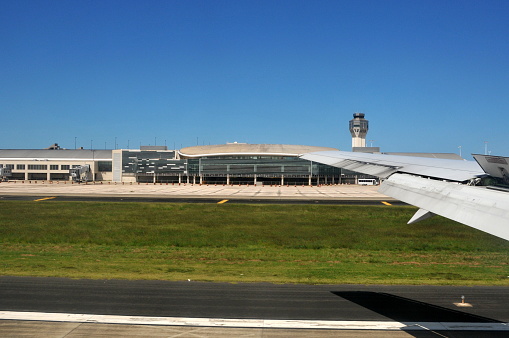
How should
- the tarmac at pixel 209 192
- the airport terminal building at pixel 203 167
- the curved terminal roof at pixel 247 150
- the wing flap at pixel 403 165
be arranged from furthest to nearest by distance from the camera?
the curved terminal roof at pixel 247 150 → the airport terminal building at pixel 203 167 → the tarmac at pixel 209 192 → the wing flap at pixel 403 165

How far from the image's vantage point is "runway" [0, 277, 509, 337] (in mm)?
16203

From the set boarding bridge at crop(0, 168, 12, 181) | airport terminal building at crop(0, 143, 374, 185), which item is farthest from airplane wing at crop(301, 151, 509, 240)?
boarding bridge at crop(0, 168, 12, 181)

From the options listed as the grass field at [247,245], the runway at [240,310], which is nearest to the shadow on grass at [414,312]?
the runway at [240,310]

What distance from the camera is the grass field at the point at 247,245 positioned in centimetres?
2558

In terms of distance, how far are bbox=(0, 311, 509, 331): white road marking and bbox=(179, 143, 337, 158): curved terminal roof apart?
385 ft

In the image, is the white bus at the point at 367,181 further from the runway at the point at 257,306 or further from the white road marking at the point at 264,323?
the white road marking at the point at 264,323

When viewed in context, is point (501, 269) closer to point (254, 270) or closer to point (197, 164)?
point (254, 270)

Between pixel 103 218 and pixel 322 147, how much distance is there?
4339 inches

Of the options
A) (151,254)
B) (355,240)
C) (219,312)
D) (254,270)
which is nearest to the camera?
(219,312)

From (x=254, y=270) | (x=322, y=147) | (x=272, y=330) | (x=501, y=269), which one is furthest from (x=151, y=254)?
(x=322, y=147)

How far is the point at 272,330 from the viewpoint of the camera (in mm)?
15688

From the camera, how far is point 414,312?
1775 cm

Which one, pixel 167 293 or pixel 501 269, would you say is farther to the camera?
pixel 501 269

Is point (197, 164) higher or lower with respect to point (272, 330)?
higher
